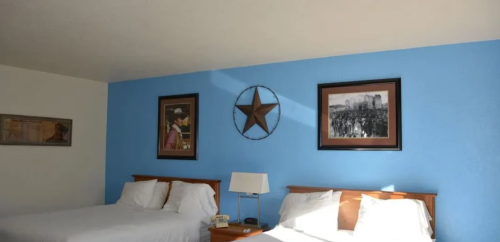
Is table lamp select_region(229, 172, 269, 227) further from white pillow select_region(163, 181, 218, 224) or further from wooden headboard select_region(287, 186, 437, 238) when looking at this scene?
wooden headboard select_region(287, 186, 437, 238)

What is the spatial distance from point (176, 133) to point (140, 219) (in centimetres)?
146

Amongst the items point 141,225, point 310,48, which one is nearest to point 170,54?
point 310,48

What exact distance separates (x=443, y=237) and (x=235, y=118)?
253cm

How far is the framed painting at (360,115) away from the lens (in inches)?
159

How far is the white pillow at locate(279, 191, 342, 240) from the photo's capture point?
3.79 metres

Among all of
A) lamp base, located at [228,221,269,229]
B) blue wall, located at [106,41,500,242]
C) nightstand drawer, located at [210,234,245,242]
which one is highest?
blue wall, located at [106,41,500,242]

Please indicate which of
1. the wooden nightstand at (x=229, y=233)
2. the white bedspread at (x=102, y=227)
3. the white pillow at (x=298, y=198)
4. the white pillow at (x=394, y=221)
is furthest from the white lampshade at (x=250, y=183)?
the white pillow at (x=394, y=221)

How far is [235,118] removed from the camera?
16.5 ft

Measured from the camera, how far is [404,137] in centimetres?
398

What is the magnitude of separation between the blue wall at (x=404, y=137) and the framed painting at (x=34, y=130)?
4.61 feet

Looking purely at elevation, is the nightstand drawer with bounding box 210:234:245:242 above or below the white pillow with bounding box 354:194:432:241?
below

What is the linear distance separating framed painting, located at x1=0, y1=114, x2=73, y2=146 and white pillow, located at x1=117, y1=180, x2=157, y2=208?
123 centimetres

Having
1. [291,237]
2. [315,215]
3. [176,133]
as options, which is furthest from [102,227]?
[315,215]

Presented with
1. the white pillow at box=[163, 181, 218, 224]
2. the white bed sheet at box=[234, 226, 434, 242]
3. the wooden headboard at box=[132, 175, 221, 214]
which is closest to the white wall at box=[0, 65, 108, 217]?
the wooden headboard at box=[132, 175, 221, 214]
